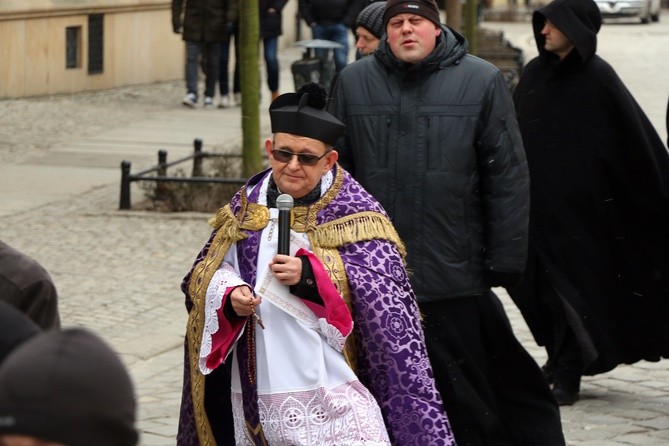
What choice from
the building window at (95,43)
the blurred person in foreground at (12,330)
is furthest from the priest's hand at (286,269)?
the building window at (95,43)

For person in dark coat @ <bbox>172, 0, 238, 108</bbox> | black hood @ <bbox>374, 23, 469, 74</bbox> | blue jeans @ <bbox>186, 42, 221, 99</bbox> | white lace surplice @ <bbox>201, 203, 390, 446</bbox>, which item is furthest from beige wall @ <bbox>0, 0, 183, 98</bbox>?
white lace surplice @ <bbox>201, 203, 390, 446</bbox>

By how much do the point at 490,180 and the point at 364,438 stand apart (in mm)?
1492

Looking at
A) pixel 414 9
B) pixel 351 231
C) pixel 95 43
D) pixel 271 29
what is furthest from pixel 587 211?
pixel 95 43

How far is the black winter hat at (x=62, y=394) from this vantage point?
2.43 meters

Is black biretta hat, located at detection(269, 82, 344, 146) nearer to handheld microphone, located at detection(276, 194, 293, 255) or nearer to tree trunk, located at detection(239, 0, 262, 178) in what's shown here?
handheld microphone, located at detection(276, 194, 293, 255)

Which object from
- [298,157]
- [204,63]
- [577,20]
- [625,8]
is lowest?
[625,8]

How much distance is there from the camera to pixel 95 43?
21.6 metres

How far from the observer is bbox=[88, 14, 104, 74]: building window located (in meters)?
21.4

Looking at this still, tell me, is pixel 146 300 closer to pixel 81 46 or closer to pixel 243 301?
pixel 243 301

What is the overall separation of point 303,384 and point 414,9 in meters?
1.66

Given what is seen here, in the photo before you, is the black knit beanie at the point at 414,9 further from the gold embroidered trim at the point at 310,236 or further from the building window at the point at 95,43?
the building window at the point at 95,43

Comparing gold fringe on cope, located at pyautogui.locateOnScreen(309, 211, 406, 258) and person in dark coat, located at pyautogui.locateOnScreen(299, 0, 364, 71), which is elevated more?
gold fringe on cope, located at pyautogui.locateOnScreen(309, 211, 406, 258)

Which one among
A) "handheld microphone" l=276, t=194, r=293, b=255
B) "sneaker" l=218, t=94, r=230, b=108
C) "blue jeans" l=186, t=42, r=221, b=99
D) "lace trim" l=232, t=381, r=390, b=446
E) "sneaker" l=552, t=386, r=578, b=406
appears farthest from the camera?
"sneaker" l=218, t=94, r=230, b=108

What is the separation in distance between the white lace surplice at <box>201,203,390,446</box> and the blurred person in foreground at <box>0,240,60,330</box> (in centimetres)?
110
